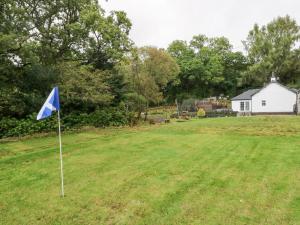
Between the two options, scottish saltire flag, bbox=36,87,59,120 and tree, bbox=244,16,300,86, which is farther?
tree, bbox=244,16,300,86

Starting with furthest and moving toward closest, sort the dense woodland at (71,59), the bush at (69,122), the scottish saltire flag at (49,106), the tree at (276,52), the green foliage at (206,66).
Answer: the green foliage at (206,66) < the tree at (276,52) < the bush at (69,122) < the dense woodland at (71,59) < the scottish saltire flag at (49,106)

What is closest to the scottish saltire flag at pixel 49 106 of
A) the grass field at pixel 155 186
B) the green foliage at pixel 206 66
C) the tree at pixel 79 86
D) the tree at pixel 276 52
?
the grass field at pixel 155 186

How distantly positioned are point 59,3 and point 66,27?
1.45m

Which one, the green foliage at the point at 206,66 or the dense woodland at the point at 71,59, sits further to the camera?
the green foliage at the point at 206,66

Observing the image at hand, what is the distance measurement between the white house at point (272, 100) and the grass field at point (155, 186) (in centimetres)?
2215

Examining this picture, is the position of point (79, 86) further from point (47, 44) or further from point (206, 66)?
point (206, 66)

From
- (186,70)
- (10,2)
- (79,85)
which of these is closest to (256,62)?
(186,70)

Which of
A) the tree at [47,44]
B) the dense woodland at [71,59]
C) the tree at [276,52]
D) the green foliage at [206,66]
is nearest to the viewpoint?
the tree at [47,44]

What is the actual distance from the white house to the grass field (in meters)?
22.2

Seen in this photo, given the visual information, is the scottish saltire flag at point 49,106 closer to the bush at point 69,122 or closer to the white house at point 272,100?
the bush at point 69,122

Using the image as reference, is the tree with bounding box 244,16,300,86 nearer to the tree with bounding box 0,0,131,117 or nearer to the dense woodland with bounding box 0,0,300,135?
the dense woodland with bounding box 0,0,300,135

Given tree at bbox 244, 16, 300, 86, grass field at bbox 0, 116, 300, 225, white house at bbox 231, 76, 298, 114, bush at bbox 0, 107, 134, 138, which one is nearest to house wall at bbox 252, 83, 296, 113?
white house at bbox 231, 76, 298, 114

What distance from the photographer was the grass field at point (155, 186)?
174 inches

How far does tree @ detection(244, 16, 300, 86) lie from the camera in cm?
4291
